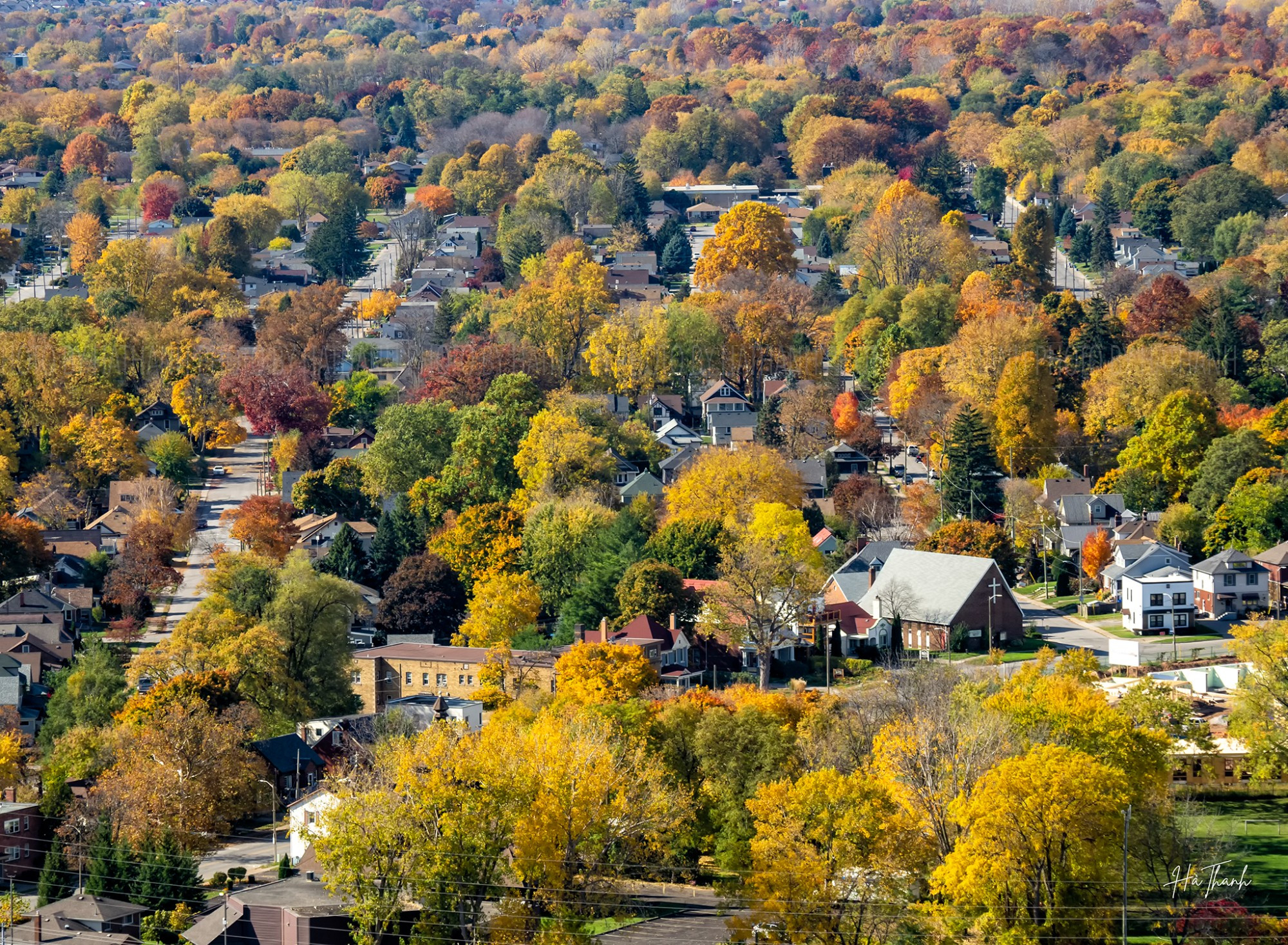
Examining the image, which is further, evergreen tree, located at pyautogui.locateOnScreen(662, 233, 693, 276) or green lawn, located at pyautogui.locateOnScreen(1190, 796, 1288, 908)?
evergreen tree, located at pyautogui.locateOnScreen(662, 233, 693, 276)

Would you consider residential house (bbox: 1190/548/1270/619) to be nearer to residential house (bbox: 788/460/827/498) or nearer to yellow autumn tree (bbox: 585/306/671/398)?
residential house (bbox: 788/460/827/498)

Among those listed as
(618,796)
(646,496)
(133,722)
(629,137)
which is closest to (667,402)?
(646,496)

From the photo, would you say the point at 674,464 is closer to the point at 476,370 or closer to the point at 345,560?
the point at 476,370

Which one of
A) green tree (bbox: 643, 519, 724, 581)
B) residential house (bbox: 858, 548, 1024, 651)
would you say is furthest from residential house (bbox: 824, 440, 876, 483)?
residential house (bbox: 858, 548, 1024, 651)

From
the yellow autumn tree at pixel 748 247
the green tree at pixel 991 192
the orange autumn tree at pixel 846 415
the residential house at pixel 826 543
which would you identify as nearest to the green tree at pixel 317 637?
the residential house at pixel 826 543

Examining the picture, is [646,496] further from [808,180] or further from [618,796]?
[808,180]

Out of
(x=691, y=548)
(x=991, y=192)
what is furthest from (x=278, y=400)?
(x=991, y=192)
